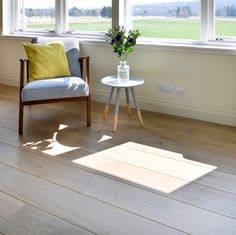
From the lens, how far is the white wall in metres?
3.45

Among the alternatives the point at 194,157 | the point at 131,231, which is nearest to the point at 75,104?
the point at 194,157

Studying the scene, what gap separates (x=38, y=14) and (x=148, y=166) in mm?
3355

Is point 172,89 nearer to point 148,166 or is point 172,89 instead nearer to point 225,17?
point 225,17

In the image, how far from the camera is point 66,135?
3223 mm

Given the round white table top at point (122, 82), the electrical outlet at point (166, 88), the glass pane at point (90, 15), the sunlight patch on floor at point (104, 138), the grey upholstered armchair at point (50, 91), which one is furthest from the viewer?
the glass pane at point (90, 15)

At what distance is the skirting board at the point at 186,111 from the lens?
3498 millimetres

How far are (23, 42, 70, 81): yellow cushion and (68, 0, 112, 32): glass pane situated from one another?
0.84 metres

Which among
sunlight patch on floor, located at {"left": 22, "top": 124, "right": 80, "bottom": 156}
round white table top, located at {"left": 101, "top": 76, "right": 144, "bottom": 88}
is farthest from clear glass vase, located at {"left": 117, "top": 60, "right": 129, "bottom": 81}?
sunlight patch on floor, located at {"left": 22, "top": 124, "right": 80, "bottom": 156}

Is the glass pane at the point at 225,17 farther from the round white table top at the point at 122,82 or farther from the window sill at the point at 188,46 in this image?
the round white table top at the point at 122,82

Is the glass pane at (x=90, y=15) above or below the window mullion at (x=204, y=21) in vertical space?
above

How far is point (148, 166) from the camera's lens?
257cm

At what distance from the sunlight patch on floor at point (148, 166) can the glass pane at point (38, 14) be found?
2.70 metres

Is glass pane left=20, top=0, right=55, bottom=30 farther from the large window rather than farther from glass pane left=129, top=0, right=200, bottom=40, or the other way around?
glass pane left=129, top=0, right=200, bottom=40

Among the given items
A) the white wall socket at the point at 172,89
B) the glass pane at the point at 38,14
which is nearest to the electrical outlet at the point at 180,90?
the white wall socket at the point at 172,89
